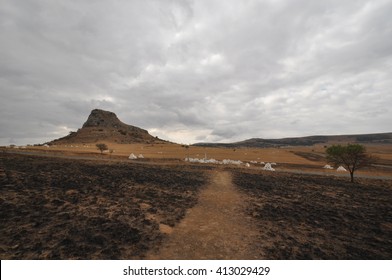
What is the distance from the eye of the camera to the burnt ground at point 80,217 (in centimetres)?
679

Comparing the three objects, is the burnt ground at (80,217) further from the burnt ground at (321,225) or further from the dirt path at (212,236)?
the burnt ground at (321,225)

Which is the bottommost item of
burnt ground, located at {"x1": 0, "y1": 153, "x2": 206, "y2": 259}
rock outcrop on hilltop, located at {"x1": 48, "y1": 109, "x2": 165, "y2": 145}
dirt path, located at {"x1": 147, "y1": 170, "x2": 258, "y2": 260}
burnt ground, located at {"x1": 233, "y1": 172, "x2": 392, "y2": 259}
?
burnt ground, located at {"x1": 233, "y1": 172, "x2": 392, "y2": 259}

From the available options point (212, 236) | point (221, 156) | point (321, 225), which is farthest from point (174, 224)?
point (221, 156)

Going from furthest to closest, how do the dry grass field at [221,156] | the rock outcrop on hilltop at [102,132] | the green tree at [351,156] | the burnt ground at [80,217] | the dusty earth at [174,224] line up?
the rock outcrop on hilltop at [102,132] → the dry grass field at [221,156] → the green tree at [351,156] → the dusty earth at [174,224] → the burnt ground at [80,217]

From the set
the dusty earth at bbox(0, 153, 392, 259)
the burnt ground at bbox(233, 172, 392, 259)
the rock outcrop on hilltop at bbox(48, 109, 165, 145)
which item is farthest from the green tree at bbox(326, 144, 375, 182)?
the rock outcrop on hilltop at bbox(48, 109, 165, 145)

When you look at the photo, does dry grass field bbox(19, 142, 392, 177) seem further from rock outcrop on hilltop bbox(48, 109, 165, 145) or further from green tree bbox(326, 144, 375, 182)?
rock outcrop on hilltop bbox(48, 109, 165, 145)

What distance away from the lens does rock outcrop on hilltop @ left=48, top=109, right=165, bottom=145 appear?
90.9 meters

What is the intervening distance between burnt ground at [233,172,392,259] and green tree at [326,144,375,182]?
526 inches

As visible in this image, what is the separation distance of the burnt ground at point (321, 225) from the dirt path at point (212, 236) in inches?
23.2

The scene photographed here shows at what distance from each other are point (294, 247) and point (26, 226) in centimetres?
991

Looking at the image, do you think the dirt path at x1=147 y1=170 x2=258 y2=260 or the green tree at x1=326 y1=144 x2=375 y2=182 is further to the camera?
the green tree at x1=326 y1=144 x2=375 y2=182

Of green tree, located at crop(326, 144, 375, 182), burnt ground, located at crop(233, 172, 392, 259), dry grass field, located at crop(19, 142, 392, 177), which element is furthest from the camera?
dry grass field, located at crop(19, 142, 392, 177)

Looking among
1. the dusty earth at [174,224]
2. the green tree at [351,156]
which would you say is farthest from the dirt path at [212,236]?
the green tree at [351,156]
